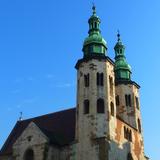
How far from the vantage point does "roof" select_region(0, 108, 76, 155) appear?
4166cm

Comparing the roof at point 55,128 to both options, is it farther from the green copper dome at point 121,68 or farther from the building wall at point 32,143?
the green copper dome at point 121,68

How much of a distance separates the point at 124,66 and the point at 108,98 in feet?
29.8

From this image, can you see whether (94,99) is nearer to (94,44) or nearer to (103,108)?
(103,108)

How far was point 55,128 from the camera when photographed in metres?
44.9

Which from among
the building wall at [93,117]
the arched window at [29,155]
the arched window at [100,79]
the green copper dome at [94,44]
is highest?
the green copper dome at [94,44]

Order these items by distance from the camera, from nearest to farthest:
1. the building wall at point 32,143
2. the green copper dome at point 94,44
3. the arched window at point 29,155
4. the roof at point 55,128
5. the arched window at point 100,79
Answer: the building wall at point 32,143
the arched window at point 29,155
the arched window at point 100,79
the roof at point 55,128
the green copper dome at point 94,44

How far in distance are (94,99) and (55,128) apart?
Answer: 23.8 ft

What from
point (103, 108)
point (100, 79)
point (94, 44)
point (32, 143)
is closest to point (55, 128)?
point (32, 143)

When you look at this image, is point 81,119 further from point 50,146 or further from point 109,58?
point 109,58

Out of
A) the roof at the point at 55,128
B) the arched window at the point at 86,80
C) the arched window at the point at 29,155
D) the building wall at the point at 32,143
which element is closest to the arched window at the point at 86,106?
the arched window at the point at 86,80

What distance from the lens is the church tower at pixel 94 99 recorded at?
37844mm

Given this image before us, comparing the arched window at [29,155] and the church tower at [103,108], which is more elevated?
the church tower at [103,108]

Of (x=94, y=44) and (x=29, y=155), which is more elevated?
(x=94, y=44)

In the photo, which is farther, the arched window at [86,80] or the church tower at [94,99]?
the arched window at [86,80]
